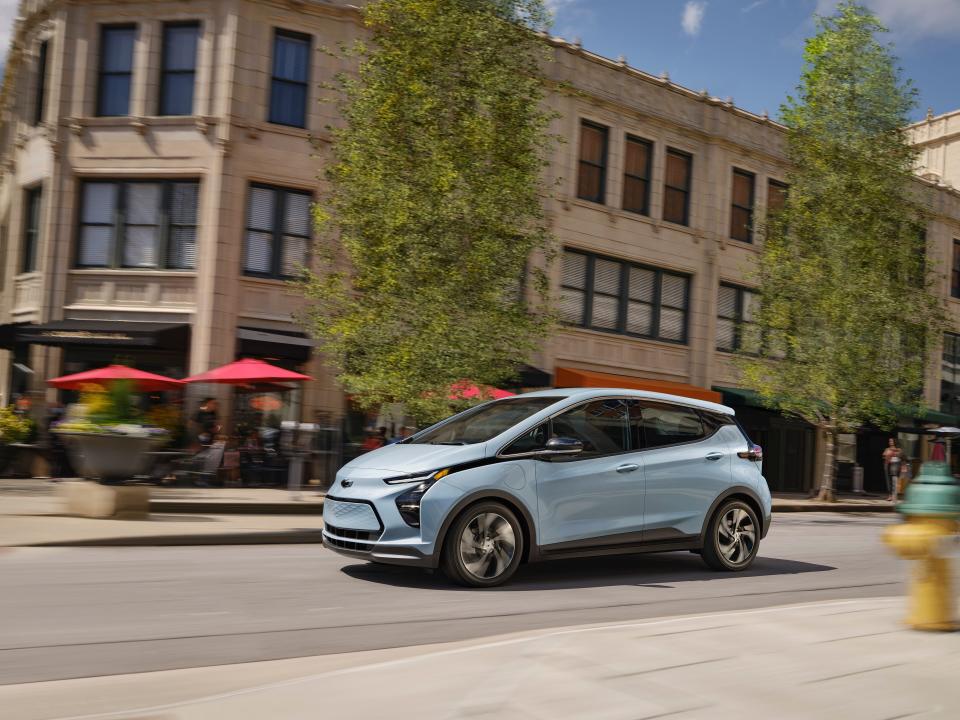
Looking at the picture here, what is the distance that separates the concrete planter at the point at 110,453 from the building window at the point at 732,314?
869 inches

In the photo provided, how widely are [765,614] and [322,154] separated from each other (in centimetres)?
1833

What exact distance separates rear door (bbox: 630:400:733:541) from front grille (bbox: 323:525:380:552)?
8.55ft

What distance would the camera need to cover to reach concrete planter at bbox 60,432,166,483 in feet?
40.1

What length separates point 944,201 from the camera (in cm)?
3928

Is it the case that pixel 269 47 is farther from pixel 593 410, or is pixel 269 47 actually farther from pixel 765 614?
pixel 765 614

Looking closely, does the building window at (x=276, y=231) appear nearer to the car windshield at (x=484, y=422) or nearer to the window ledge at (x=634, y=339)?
the window ledge at (x=634, y=339)

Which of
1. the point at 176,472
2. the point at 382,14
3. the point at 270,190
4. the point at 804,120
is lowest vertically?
the point at 176,472

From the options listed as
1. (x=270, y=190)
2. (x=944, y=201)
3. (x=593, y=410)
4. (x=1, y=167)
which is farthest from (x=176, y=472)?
(x=944, y=201)

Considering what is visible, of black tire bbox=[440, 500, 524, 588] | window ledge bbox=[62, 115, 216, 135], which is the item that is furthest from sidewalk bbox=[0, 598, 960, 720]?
window ledge bbox=[62, 115, 216, 135]

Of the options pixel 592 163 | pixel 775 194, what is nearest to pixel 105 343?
pixel 592 163

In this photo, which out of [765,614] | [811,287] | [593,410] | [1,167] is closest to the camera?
[765,614]

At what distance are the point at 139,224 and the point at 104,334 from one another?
9.35 ft

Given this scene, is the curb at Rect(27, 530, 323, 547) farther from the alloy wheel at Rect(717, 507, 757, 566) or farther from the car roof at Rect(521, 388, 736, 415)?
the alloy wheel at Rect(717, 507, 757, 566)

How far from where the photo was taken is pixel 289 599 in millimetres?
7738
